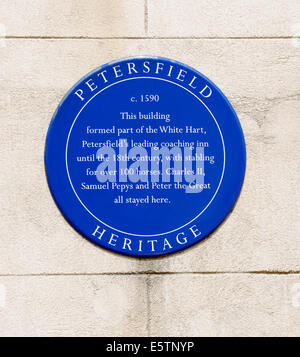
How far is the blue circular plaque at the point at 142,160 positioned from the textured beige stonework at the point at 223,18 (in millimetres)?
326

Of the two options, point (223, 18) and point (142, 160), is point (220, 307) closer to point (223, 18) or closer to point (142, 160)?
point (142, 160)

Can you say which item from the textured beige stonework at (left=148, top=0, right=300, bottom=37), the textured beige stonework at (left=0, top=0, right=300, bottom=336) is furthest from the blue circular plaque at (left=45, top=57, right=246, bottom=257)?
the textured beige stonework at (left=148, top=0, right=300, bottom=37)

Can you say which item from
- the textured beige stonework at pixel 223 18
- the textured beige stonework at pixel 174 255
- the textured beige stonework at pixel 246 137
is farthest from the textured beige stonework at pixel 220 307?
the textured beige stonework at pixel 223 18

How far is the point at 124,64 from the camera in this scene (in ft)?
14.5

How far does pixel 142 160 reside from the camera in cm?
441

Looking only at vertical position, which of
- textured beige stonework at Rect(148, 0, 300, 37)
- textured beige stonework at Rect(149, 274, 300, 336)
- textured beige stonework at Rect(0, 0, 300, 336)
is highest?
textured beige stonework at Rect(148, 0, 300, 37)

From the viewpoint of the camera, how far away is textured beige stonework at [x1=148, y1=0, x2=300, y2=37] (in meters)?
4.46

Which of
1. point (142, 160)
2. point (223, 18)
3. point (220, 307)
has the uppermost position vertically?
point (223, 18)

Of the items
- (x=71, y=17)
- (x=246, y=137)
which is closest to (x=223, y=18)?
(x=246, y=137)

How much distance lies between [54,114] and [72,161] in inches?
16.2

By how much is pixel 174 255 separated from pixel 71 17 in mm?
2128

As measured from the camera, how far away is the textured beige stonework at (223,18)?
4461 mm

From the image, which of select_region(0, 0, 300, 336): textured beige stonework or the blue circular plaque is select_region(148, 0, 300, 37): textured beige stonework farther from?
the blue circular plaque

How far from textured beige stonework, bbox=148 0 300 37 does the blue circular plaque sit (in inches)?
12.9
